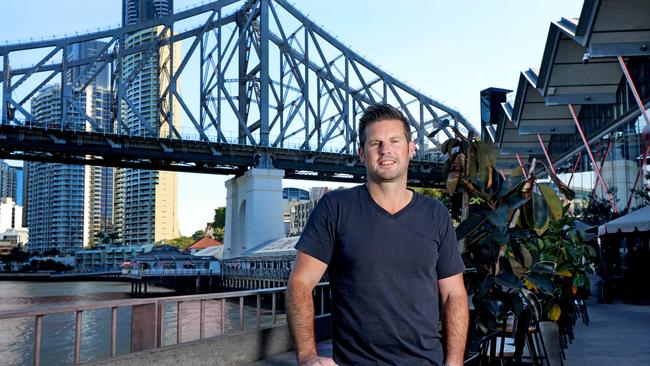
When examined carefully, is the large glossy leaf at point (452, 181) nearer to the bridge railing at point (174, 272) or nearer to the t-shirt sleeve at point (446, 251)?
the t-shirt sleeve at point (446, 251)

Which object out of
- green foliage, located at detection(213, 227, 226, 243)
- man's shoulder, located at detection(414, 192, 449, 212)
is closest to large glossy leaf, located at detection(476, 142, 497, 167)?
man's shoulder, located at detection(414, 192, 449, 212)

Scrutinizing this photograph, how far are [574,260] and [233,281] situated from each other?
51.7 metres

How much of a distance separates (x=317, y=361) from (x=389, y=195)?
0.66 m

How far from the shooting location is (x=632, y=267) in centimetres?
1617

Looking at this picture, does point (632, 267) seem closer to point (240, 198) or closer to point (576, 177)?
point (576, 177)

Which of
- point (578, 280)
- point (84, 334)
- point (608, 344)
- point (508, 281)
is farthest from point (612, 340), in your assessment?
point (84, 334)

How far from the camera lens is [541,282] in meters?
4.82

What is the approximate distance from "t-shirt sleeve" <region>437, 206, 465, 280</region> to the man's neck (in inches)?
6.4

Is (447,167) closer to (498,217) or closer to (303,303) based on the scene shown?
(498,217)

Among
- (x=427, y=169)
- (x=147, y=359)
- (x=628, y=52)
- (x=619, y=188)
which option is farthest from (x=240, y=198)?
(x=147, y=359)

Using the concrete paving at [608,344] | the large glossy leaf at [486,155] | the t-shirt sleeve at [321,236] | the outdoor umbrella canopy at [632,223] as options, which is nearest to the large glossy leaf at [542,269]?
the large glossy leaf at [486,155]

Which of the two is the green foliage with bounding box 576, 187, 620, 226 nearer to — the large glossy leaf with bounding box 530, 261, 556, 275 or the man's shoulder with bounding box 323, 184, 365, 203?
the large glossy leaf with bounding box 530, 261, 556, 275

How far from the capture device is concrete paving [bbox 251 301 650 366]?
812cm

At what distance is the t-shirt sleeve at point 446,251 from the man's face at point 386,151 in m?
0.23
